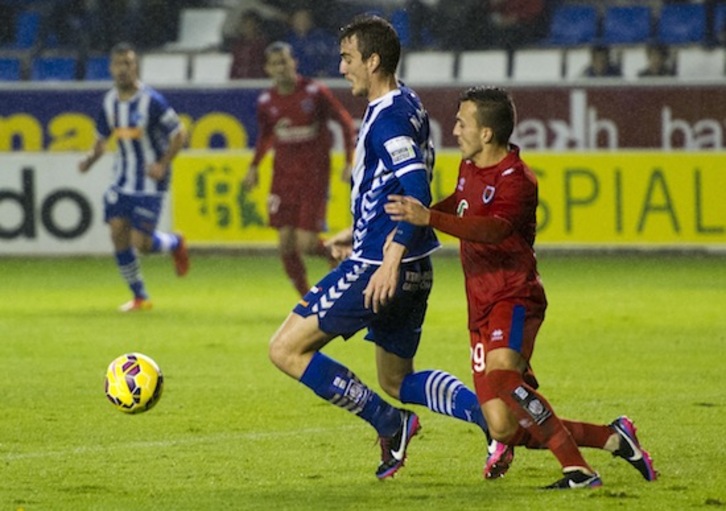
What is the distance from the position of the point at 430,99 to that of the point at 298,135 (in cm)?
535

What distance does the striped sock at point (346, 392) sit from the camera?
6648 millimetres

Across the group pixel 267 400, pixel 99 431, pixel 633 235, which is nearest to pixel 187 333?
pixel 267 400

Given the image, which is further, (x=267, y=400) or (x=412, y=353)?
(x=267, y=400)

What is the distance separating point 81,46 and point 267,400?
13963mm

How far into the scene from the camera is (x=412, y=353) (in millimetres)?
6898

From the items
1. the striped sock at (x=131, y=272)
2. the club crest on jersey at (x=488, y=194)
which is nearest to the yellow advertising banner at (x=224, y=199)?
the striped sock at (x=131, y=272)

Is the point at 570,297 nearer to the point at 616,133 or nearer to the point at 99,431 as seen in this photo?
the point at 616,133

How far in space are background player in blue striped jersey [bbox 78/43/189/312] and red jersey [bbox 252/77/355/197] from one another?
0.87 m

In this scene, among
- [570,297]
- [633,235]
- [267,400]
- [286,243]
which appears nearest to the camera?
[267,400]

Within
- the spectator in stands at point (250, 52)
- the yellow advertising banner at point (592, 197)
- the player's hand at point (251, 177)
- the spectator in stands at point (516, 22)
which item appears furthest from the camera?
the spectator in stands at point (516, 22)

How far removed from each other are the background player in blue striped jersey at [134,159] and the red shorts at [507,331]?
780 cm

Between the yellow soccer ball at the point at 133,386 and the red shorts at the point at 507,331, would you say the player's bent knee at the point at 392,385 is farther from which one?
the yellow soccer ball at the point at 133,386

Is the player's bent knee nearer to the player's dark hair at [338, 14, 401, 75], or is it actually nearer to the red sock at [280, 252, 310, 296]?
the player's dark hair at [338, 14, 401, 75]

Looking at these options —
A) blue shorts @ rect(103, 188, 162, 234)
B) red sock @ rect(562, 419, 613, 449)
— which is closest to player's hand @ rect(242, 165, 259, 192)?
blue shorts @ rect(103, 188, 162, 234)
